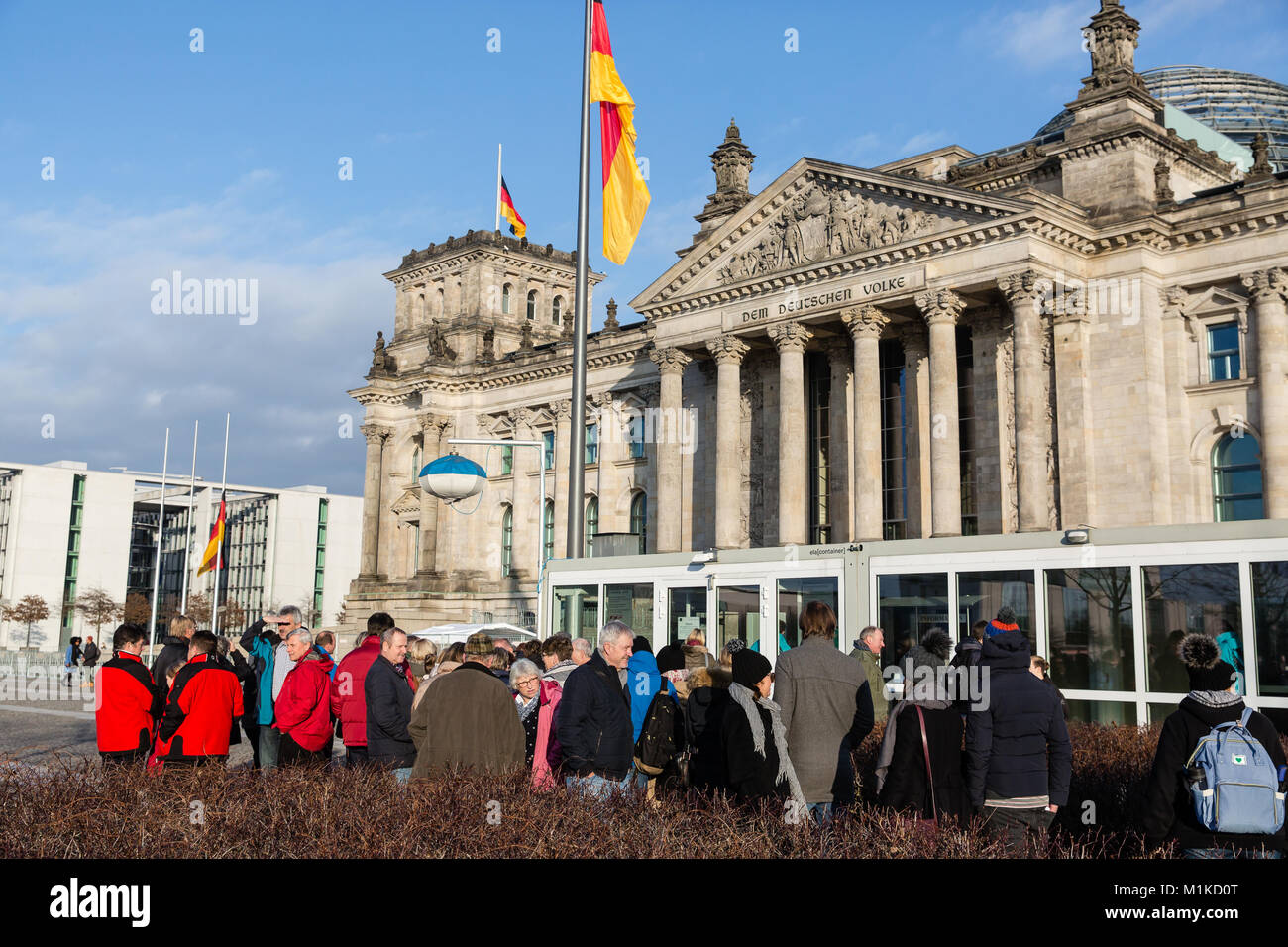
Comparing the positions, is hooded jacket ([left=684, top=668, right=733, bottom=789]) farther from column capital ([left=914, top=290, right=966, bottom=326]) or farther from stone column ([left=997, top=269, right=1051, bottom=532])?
column capital ([left=914, top=290, right=966, bottom=326])

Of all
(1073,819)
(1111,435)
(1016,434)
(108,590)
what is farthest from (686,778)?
(108,590)

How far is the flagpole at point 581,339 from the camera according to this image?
18375 millimetres

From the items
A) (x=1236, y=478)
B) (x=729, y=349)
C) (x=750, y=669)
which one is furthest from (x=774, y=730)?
(x=729, y=349)

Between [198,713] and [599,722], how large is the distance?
4052 mm

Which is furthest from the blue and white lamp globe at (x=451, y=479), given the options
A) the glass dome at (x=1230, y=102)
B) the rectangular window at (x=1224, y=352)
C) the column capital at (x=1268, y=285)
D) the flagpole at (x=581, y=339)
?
the glass dome at (x=1230, y=102)

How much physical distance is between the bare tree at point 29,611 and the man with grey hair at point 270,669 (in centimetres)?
9943

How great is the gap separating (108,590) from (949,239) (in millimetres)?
107493

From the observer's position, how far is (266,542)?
5069 inches

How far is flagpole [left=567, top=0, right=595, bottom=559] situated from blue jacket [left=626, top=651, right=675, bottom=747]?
6.46 metres

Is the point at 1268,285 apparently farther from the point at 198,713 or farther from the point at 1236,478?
the point at 198,713

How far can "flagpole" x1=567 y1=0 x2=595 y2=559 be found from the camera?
60.3 ft

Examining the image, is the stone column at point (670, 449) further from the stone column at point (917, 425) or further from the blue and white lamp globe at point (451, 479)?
the blue and white lamp globe at point (451, 479)

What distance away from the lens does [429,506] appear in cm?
5956
